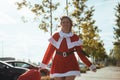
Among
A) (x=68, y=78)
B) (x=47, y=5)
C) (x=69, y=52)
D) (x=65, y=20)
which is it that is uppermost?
(x=47, y=5)

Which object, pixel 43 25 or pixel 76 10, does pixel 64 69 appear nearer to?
pixel 43 25

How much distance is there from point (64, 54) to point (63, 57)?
0.19 ft

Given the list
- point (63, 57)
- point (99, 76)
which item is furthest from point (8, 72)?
point (99, 76)

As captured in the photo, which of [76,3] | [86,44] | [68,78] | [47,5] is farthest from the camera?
[86,44]

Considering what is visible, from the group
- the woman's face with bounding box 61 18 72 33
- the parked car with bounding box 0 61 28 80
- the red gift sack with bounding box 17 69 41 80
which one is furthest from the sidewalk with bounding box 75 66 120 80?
the red gift sack with bounding box 17 69 41 80

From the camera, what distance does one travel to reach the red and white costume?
7566mm

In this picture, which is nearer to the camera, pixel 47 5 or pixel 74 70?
pixel 74 70

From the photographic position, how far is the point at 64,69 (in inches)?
298

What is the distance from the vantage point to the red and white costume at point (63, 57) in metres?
7.57

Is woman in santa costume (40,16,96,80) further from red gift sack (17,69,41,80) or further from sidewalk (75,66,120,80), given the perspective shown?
sidewalk (75,66,120,80)

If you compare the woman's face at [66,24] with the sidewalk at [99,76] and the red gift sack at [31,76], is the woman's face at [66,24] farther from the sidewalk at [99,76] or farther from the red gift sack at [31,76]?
the sidewalk at [99,76]

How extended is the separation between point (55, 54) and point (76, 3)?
31023 mm

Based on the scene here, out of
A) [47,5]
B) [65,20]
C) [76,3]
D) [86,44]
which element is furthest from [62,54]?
[86,44]

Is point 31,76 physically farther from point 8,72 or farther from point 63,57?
point 8,72
